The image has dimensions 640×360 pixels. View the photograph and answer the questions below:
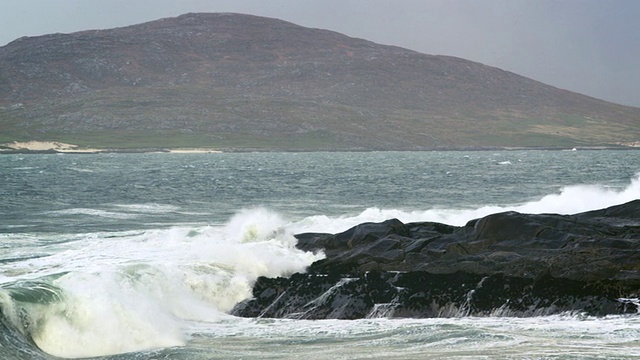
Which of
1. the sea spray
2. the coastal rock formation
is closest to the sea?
the sea spray

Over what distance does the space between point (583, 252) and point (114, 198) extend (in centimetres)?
4545

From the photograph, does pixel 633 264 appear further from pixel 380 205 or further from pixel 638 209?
pixel 380 205

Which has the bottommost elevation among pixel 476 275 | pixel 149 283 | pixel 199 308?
pixel 199 308

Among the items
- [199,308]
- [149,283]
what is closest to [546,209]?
[199,308]

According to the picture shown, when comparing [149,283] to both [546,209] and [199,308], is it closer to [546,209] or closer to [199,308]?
[199,308]

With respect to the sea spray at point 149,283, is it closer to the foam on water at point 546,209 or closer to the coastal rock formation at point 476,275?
the coastal rock formation at point 476,275

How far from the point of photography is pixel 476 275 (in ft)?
79.1

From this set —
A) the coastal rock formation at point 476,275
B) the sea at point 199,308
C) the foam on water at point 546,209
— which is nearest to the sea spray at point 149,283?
the sea at point 199,308

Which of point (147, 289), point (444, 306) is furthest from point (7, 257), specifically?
point (444, 306)

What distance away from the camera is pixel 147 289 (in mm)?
24547

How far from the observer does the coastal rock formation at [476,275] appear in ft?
73.5

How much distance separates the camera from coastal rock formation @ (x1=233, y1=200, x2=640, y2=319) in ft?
73.5

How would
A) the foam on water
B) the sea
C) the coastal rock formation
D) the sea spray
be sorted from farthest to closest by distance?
the foam on water, the coastal rock formation, the sea spray, the sea

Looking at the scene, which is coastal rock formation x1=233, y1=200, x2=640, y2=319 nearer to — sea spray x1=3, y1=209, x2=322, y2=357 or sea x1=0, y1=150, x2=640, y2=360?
sea x1=0, y1=150, x2=640, y2=360
